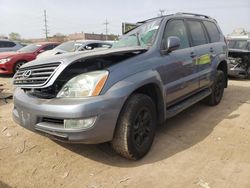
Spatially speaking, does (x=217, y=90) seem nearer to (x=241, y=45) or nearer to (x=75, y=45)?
(x=241, y=45)

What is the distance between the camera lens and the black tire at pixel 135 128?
317 cm

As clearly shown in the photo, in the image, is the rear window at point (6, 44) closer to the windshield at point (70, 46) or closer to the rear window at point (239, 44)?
the windshield at point (70, 46)

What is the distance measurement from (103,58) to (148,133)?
3.61 ft

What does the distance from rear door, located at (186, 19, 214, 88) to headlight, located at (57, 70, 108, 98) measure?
2.34m

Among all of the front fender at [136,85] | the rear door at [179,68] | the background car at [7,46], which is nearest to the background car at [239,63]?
the rear door at [179,68]

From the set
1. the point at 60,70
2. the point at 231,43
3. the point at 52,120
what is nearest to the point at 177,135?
the point at 52,120

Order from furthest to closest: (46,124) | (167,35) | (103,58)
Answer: (167,35) → (103,58) → (46,124)

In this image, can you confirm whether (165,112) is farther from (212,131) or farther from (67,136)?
(67,136)

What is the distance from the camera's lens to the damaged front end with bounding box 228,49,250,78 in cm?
965

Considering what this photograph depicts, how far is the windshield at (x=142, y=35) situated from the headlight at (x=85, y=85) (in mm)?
1214

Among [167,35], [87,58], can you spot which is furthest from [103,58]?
[167,35]

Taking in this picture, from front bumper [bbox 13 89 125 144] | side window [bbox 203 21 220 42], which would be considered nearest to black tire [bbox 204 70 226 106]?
side window [bbox 203 21 220 42]

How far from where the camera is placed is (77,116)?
2861 mm

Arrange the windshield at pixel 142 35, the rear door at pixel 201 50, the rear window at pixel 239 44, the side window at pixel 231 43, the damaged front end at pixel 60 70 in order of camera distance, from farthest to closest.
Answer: the side window at pixel 231 43 → the rear window at pixel 239 44 → the rear door at pixel 201 50 → the windshield at pixel 142 35 → the damaged front end at pixel 60 70
